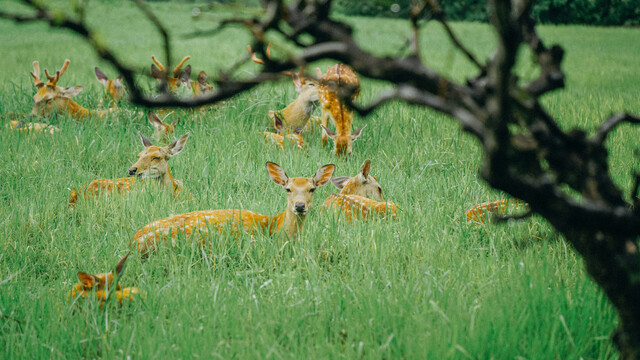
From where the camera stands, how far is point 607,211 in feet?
5.21

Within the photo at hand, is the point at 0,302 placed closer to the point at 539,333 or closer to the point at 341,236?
the point at 341,236

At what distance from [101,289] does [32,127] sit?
3.86m

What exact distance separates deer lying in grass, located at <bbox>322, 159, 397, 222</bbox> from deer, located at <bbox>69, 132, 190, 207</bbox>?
1.33 m

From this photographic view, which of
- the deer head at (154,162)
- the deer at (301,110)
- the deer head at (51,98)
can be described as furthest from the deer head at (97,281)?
the deer head at (51,98)

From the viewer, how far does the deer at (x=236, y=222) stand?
3605mm

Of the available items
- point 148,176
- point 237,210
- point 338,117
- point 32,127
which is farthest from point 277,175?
point 32,127

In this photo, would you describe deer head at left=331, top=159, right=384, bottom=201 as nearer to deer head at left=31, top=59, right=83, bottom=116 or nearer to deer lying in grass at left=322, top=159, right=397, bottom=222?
deer lying in grass at left=322, top=159, right=397, bottom=222

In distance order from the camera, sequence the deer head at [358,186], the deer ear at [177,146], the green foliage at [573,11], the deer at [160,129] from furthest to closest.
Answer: the green foliage at [573,11]
the deer at [160,129]
the deer ear at [177,146]
the deer head at [358,186]

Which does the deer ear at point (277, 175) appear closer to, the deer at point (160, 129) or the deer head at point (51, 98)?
the deer at point (160, 129)

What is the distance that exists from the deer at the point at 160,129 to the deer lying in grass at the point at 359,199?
84.9 inches

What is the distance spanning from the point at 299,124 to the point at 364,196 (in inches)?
84.8

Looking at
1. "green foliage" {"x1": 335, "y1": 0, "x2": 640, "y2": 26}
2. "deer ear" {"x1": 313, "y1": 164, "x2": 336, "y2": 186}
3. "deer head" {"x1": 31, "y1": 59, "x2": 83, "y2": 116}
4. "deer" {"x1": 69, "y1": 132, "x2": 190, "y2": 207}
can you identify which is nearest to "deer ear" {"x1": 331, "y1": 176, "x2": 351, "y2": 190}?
"deer ear" {"x1": 313, "y1": 164, "x2": 336, "y2": 186}

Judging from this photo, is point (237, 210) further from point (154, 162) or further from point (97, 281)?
point (154, 162)

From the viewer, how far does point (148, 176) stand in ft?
15.8
